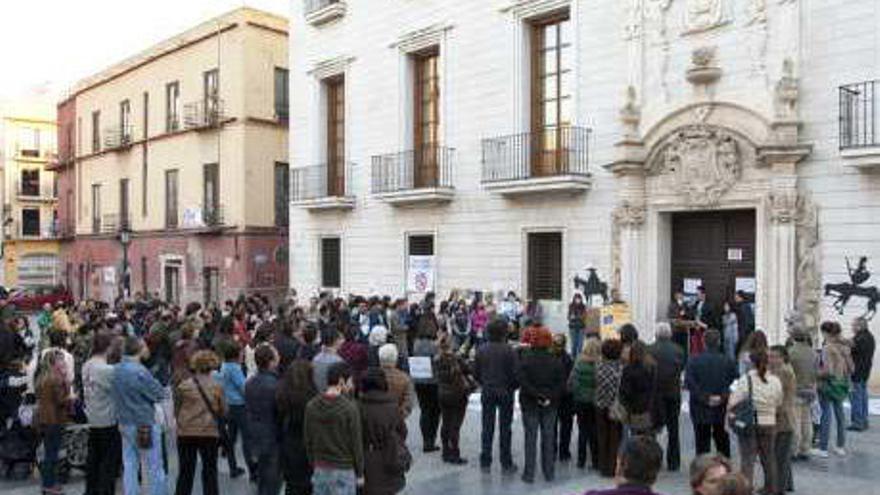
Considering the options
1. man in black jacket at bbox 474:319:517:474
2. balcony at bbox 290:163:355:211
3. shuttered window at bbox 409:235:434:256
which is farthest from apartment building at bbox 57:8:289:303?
man in black jacket at bbox 474:319:517:474

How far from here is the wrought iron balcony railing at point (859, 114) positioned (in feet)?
46.6

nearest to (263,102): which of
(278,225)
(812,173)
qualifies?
(278,225)

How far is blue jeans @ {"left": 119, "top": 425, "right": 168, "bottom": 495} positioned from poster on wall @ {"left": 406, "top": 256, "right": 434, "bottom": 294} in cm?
1399

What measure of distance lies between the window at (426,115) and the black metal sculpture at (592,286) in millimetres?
5062

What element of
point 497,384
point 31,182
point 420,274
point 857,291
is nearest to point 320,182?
point 420,274

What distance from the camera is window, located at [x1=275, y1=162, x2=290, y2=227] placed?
101 feet

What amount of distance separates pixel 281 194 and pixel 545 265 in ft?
45.7

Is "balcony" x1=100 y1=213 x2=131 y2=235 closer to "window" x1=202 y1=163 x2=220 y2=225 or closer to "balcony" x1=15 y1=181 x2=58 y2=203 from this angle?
"window" x1=202 y1=163 x2=220 y2=225

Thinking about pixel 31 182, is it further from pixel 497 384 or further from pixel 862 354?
pixel 862 354

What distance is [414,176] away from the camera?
891 inches

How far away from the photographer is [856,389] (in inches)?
462

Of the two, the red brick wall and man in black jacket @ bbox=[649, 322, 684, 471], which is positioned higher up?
the red brick wall

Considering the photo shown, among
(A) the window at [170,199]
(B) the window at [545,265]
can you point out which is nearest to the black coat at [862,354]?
(B) the window at [545,265]

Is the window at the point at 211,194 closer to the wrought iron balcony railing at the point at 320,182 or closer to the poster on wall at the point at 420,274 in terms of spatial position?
the wrought iron balcony railing at the point at 320,182
